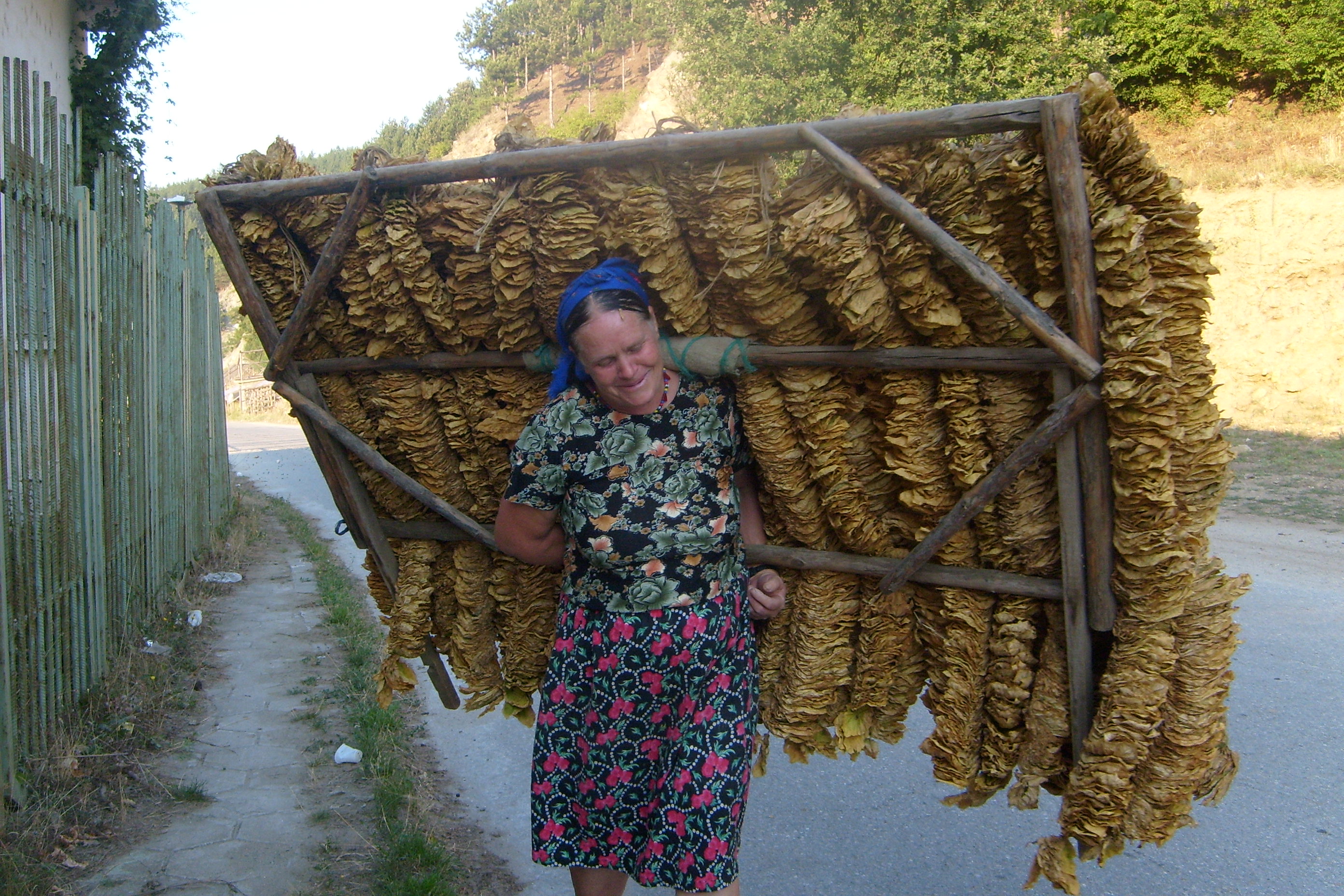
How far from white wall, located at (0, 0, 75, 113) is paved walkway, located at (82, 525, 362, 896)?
15.2 feet

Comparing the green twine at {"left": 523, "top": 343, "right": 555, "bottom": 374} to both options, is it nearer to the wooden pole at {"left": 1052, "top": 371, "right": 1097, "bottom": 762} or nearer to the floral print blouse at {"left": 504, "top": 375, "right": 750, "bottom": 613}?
the floral print blouse at {"left": 504, "top": 375, "right": 750, "bottom": 613}

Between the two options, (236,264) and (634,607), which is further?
(236,264)

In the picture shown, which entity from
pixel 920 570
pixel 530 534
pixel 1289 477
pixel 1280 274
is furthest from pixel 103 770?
pixel 1280 274

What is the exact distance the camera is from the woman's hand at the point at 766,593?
247 cm

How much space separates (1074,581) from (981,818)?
5.98 ft

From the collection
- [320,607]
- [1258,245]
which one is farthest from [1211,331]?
[320,607]

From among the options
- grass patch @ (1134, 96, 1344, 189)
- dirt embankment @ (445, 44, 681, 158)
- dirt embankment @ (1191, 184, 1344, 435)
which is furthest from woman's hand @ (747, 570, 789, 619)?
dirt embankment @ (445, 44, 681, 158)

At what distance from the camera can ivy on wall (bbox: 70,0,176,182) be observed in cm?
941

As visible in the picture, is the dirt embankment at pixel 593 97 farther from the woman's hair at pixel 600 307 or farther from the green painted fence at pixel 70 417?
the woman's hair at pixel 600 307

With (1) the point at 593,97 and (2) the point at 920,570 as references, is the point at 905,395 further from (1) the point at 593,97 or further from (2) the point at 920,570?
(1) the point at 593,97

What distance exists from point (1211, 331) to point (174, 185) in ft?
114

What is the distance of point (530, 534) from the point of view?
235 centimetres

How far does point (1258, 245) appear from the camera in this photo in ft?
47.8

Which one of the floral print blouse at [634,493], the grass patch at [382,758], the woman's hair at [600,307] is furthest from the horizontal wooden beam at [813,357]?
the grass patch at [382,758]
